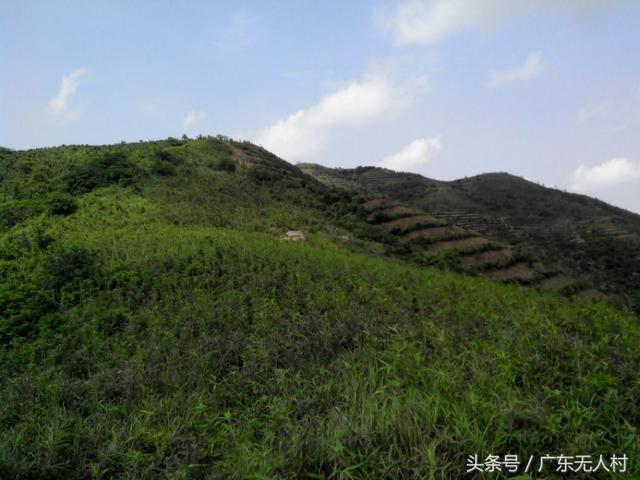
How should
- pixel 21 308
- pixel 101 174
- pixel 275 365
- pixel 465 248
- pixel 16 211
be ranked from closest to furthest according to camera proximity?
pixel 275 365
pixel 21 308
pixel 16 211
pixel 101 174
pixel 465 248

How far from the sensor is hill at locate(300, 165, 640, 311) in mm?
20766

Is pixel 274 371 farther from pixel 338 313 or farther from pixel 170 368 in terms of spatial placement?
pixel 338 313

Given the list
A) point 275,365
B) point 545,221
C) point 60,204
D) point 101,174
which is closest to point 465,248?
point 101,174

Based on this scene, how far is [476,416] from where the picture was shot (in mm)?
3346

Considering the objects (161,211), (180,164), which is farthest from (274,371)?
(180,164)

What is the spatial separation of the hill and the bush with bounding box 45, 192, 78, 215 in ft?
49.6

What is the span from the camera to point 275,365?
16.4 feet

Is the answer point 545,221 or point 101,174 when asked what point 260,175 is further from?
point 545,221

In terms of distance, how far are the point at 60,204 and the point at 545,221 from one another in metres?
30.1

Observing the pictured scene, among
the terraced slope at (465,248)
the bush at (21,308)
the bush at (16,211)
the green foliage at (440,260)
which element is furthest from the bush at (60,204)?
the terraced slope at (465,248)

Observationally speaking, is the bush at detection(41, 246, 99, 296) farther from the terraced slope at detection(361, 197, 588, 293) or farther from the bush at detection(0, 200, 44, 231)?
the terraced slope at detection(361, 197, 588, 293)

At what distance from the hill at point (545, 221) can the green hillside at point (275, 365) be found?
11092 mm

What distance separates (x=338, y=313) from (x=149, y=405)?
2.90m

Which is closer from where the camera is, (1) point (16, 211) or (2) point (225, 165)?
(1) point (16, 211)
